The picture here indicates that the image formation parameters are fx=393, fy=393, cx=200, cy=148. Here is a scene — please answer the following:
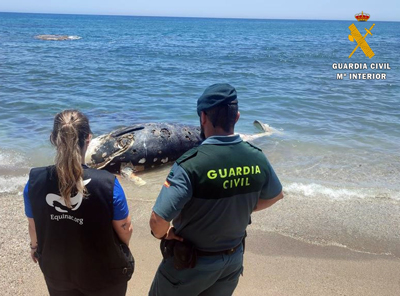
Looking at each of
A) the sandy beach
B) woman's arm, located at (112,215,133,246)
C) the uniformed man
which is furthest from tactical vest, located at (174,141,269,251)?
the sandy beach

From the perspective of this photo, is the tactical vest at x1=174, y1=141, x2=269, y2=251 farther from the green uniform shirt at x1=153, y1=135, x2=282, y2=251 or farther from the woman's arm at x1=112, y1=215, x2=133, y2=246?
the woman's arm at x1=112, y1=215, x2=133, y2=246

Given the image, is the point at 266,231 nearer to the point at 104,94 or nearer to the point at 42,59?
the point at 104,94

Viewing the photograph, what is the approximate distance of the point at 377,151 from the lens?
9164 mm

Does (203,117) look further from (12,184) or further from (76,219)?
(12,184)

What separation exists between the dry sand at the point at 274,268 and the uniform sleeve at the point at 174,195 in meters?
1.78

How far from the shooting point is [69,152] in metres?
2.20

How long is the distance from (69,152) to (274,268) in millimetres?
2795

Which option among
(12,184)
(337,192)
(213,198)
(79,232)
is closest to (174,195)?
(213,198)

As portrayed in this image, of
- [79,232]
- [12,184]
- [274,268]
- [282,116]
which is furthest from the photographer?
[282,116]

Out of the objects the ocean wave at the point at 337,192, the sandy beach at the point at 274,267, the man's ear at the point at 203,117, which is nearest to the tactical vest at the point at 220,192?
the man's ear at the point at 203,117

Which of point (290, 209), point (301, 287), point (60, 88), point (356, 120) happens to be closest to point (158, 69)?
point (60, 88)

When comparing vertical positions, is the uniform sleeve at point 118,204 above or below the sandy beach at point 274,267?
above

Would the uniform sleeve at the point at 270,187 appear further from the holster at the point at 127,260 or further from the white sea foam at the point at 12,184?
the white sea foam at the point at 12,184

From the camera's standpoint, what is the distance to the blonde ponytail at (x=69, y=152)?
2.17m
